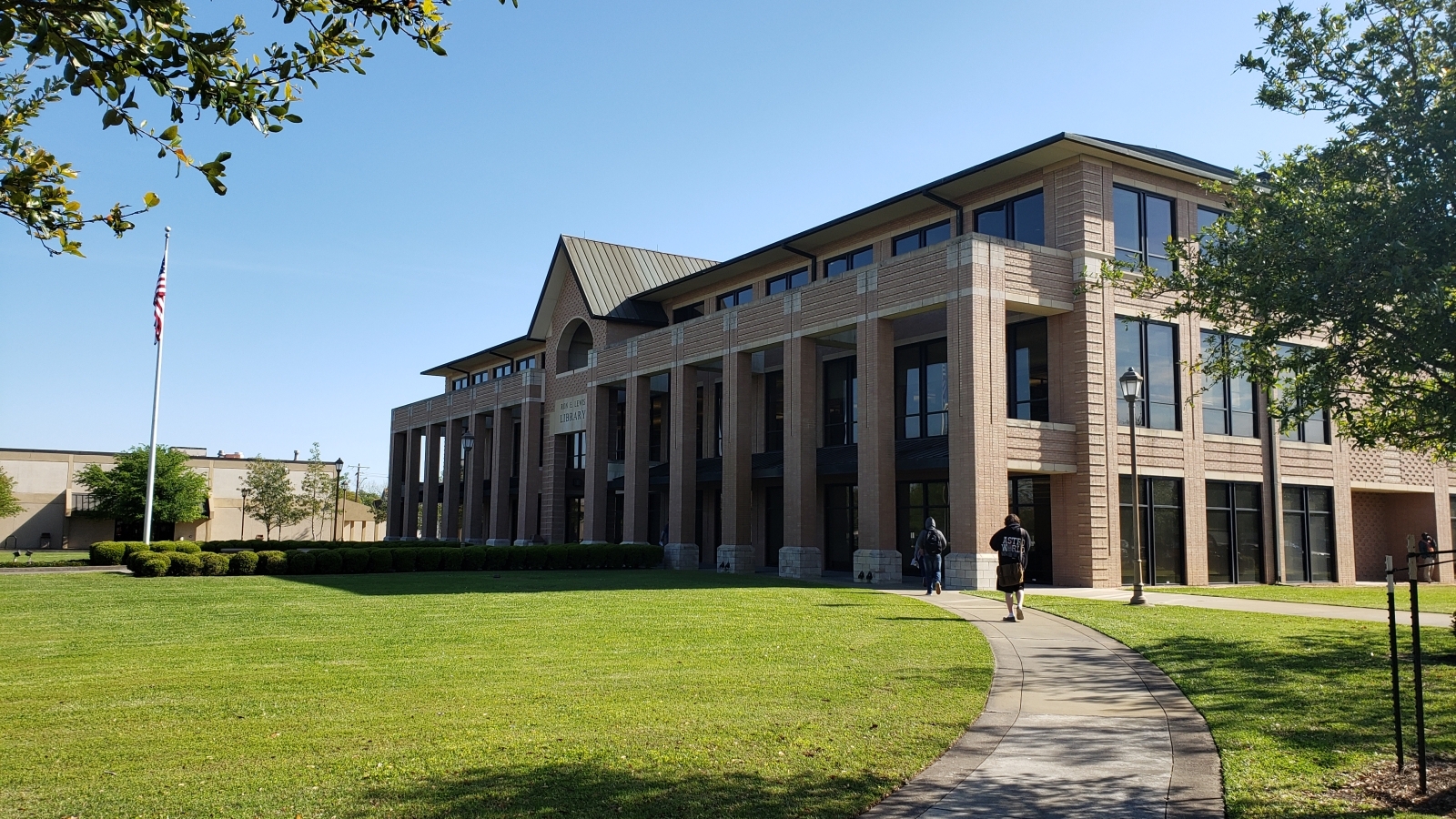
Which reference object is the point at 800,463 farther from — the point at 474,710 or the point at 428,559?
the point at 474,710

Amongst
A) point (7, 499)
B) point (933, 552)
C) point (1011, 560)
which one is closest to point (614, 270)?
point (933, 552)

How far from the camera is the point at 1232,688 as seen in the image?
969cm

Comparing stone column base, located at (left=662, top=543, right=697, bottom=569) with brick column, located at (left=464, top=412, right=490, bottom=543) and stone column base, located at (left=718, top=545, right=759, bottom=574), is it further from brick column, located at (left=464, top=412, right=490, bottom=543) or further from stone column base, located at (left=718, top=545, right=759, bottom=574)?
brick column, located at (left=464, top=412, right=490, bottom=543)

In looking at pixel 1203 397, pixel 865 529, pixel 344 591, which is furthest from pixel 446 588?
pixel 1203 397

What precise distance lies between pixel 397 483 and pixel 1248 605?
52.9 meters

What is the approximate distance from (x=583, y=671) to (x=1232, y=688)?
6291mm

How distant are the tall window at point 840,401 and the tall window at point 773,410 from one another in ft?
6.92

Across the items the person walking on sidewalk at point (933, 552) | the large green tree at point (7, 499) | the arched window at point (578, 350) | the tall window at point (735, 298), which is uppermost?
the tall window at point (735, 298)

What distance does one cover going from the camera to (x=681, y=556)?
34.7 m

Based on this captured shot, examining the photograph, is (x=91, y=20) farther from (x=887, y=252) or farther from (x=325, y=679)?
(x=887, y=252)

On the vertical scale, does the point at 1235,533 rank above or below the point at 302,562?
above

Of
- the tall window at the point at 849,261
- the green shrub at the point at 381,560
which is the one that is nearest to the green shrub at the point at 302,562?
the green shrub at the point at 381,560

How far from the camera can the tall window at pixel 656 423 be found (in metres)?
42.9

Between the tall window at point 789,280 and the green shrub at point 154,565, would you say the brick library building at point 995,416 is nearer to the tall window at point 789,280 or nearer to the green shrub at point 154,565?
the tall window at point 789,280
